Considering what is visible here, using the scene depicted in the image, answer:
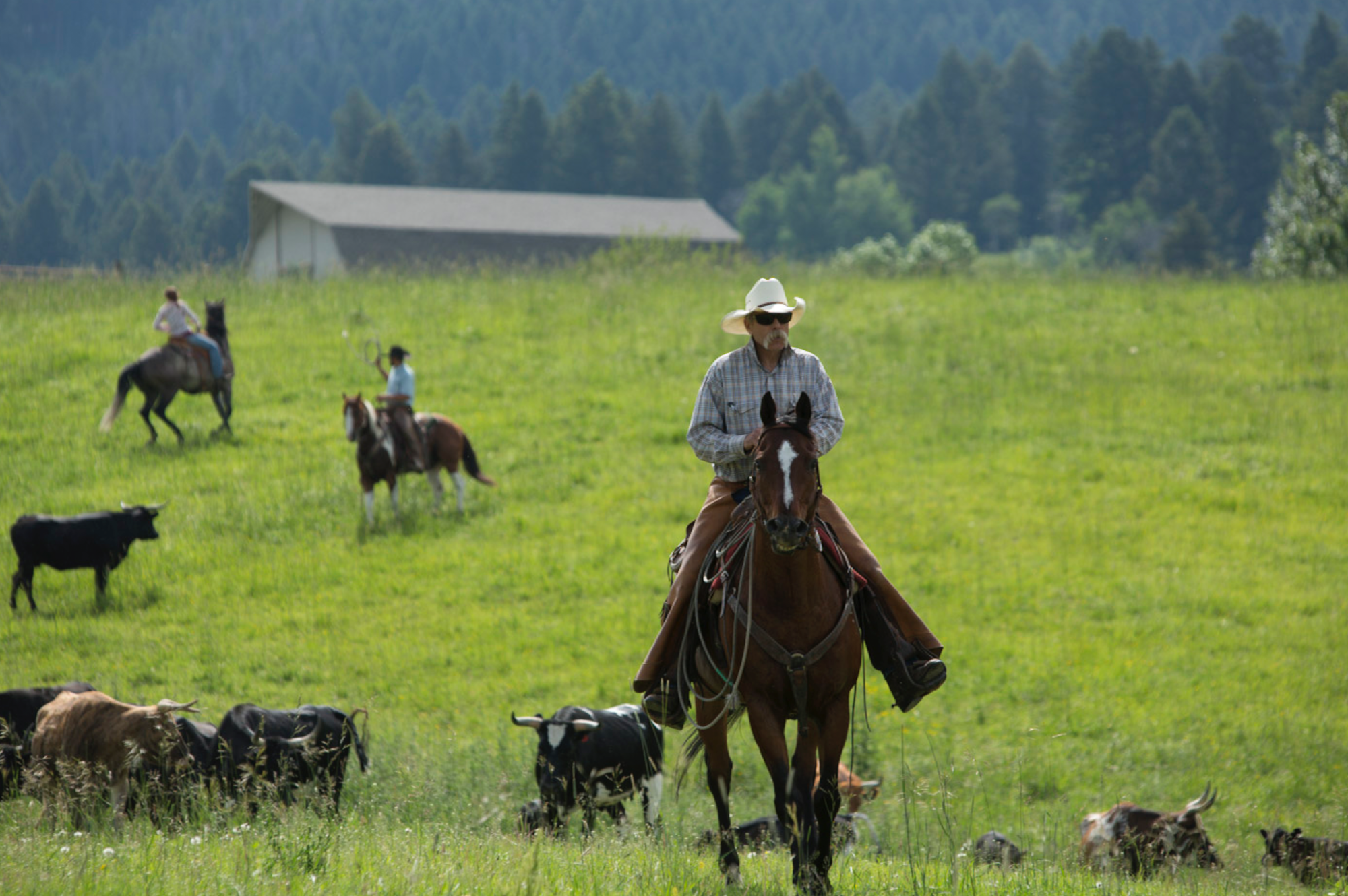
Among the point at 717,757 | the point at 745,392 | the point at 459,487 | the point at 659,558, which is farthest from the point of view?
the point at 459,487

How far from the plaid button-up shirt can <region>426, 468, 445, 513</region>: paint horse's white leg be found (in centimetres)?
1338

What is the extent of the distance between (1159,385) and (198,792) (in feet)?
72.9

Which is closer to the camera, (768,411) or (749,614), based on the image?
(768,411)

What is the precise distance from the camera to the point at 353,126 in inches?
5177

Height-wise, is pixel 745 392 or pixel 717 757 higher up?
pixel 745 392

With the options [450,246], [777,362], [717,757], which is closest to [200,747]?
[717,757]

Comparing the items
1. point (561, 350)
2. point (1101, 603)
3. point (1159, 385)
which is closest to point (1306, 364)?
point (1159, 385)

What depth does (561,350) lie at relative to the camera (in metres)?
27.7

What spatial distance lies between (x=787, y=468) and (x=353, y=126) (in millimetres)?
136658

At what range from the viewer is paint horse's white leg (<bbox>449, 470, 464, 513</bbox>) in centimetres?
1966

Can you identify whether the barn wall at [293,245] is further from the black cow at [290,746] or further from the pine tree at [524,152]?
the pine tree at [524,152]

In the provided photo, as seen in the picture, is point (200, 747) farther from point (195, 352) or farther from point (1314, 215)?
point (1314, 215)

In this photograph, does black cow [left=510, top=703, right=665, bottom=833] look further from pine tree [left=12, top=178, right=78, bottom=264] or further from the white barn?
pine tree [left=12, top=178, right=78, bottom=264]

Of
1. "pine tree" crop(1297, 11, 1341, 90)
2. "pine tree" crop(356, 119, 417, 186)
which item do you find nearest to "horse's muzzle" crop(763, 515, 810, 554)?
"pine tree" crop(356, 119, 417, 186)
